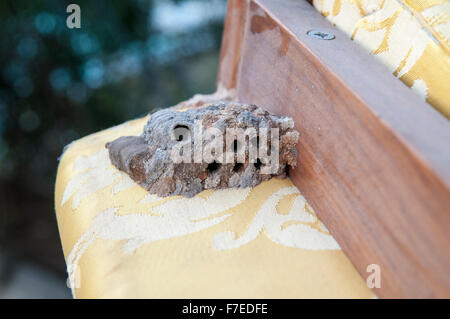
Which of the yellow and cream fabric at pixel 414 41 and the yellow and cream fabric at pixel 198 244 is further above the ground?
the yellow and cream fabric at pixel 414 41

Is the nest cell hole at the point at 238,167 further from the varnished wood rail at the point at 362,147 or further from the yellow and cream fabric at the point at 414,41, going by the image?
the yellow and cream fabric at the point at 414,41

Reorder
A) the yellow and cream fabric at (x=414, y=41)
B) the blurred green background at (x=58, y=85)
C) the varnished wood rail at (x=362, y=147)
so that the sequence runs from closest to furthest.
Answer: the varnished wood rail at (x=362, y=147) < the yellow and cream fabric at (x=414, y=41) < the blurred green background at (x=58, y=85)

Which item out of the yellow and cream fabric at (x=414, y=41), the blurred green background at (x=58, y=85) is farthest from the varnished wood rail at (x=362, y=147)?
the blurred green background at (x=58, y=85)

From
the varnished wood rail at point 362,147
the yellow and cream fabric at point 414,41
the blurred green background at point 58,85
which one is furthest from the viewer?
the blurred green background at point 58,85

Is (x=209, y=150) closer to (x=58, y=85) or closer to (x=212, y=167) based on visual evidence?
(x=212, y=167)

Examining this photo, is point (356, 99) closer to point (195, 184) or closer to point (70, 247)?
point (195, 184)
